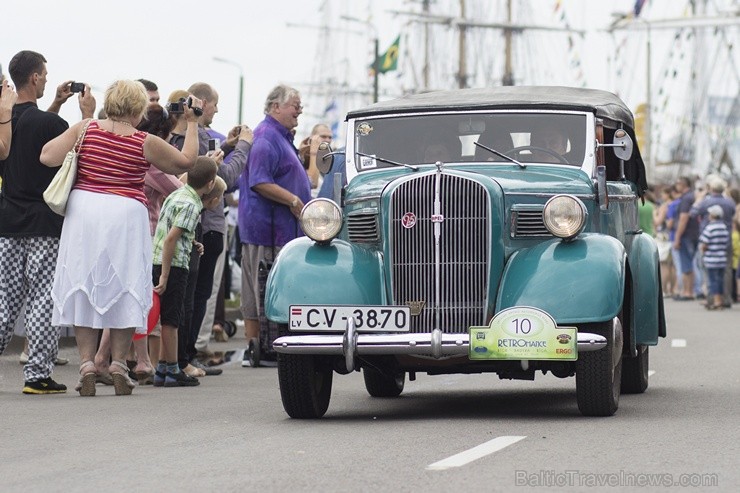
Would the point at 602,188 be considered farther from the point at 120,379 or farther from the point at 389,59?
the point at 389,59

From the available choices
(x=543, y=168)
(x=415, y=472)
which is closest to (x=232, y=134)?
(x=543, y=168)

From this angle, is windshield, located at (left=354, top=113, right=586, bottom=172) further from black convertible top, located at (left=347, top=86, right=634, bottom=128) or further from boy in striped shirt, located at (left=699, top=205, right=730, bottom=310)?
boy in striped shirt, located at (left=699, top=205, right=730, bottom=310)

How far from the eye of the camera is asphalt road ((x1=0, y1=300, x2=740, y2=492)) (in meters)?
6.50

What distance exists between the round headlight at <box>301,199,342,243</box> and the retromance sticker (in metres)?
1.21

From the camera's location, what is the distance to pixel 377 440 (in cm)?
799

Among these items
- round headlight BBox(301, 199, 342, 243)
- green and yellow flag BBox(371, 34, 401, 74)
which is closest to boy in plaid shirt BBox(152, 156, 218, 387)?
round headlight BBox(301, 199, 342, 243)

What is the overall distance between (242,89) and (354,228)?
159 feet

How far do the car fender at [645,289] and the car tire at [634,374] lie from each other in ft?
0.69

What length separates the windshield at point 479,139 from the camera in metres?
10.4

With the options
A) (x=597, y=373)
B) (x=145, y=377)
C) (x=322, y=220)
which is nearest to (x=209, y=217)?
(x=145, y=377)

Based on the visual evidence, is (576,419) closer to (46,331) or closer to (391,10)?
(46,331)

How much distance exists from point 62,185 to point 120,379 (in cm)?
139

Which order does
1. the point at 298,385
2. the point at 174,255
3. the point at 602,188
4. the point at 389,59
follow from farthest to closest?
the point at 389,59 < the point at 174,255 < the point at 602,188 < the point at 298,385

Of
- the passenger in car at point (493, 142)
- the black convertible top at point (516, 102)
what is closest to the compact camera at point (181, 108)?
the black convertible top at point (516, 102)
